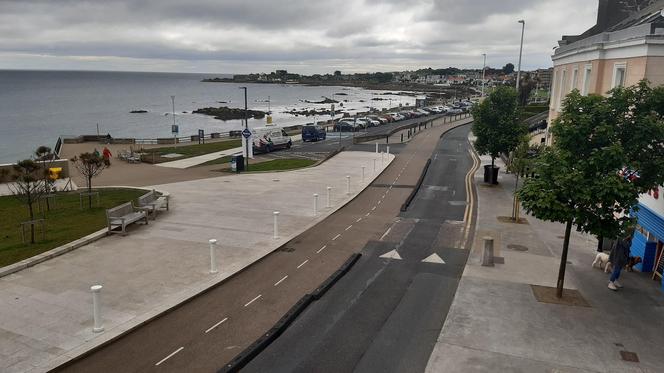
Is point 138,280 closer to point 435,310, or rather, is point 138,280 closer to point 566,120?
point 435,310

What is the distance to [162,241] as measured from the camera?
17.1 m

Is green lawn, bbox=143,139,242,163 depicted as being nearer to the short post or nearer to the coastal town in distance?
the coastal town in distance

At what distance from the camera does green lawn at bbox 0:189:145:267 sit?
15.6 meters

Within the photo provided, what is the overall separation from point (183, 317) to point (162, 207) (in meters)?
10.8

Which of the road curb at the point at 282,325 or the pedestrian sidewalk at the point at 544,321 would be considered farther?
the pedestrian sidewalk at the point at 544,321

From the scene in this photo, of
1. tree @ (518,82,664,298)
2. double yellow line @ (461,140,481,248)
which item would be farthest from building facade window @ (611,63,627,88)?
tree @ (518,82,664,298)

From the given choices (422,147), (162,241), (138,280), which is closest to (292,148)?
(422,147)

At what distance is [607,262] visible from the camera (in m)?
15.1

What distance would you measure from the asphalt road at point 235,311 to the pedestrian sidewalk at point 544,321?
13.1 ft

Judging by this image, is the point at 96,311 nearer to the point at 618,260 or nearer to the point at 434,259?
the point at 434,259

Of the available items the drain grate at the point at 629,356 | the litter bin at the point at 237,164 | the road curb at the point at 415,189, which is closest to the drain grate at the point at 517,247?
the road curb at the point at 415,189

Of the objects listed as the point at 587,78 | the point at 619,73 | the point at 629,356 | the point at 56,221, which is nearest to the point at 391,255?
the point at 629,356

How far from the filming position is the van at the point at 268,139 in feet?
146

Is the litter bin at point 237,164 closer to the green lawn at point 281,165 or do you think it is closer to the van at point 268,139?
the green lawn at point 281,165
